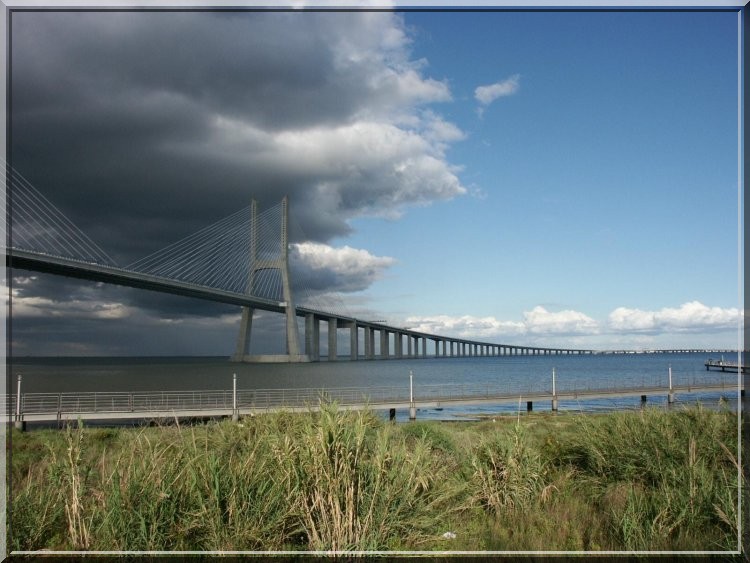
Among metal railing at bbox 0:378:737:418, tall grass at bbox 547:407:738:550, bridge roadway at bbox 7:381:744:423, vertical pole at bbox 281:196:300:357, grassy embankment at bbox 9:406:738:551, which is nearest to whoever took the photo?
grassy embankment at bbox 9:406:738:551

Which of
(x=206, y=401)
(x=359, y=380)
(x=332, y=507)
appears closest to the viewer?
(x=332, y=507)

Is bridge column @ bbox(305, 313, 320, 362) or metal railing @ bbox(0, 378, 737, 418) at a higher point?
bridge column @ bbox(305, 313, 320, 362)

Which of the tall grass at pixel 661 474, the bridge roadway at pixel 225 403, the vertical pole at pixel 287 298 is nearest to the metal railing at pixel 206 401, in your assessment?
the bridge roadway at pixel 225 403

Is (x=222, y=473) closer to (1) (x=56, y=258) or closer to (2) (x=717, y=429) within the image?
(2) (x=717, y=429)

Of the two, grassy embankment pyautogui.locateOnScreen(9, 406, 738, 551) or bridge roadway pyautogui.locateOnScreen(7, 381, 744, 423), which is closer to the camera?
grassy embankment pyautogui.locateOnScreen(9, 406, 738, 551)

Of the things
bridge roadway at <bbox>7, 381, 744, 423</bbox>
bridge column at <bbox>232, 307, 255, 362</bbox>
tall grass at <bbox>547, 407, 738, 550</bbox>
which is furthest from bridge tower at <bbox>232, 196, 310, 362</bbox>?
tall grass at <bbox>547, 407, 738, 550</bbox>

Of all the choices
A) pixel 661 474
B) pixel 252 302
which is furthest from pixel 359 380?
pixel 661 474

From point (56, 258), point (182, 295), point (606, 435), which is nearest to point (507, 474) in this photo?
point (606, 435)

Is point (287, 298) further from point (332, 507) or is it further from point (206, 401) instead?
point (332, 507)

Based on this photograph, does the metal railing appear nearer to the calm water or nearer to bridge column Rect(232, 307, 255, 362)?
the calm water

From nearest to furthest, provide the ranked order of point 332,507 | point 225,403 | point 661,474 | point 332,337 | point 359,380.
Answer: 1. point 332,507
2. point 661,474
3. point 225,403
4. point 359,380
5. point 332,337

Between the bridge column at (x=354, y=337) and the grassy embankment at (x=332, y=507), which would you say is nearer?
the grassy embankment at (x=332, y=507)

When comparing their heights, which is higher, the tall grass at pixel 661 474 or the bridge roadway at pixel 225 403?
the tall grass at pixel 661 474

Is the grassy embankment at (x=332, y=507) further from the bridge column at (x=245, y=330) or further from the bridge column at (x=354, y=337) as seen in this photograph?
the bridge column at (x=354, y=337)
